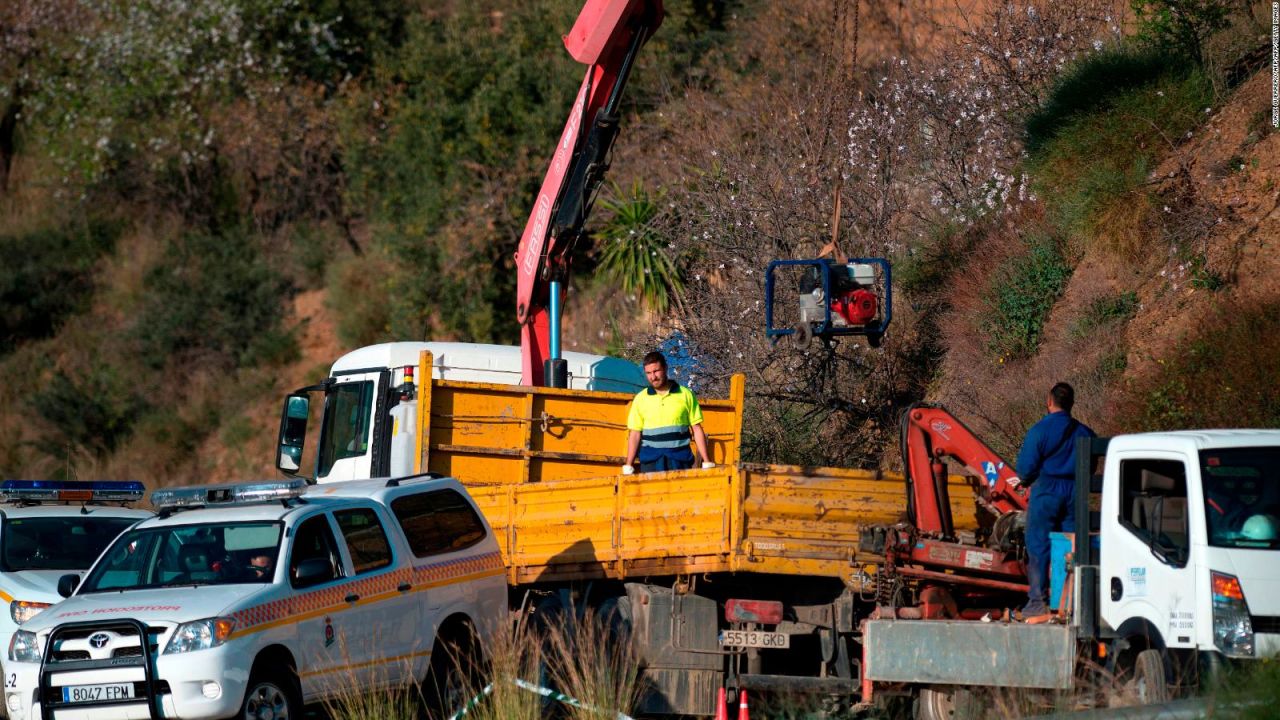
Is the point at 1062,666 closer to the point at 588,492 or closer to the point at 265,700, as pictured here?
the point at 588,492

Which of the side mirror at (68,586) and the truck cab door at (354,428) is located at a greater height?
the truck cab door at (354,428)

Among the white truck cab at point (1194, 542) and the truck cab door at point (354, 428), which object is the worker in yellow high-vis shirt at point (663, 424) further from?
the white truck cab at point (1194, 542)

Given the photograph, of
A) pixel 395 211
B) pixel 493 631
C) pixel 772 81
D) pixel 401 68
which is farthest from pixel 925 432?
pixel 401 68

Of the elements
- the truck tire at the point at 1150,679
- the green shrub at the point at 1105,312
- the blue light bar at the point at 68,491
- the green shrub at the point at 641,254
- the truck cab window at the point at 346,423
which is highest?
the green shrub at the point at 641,254

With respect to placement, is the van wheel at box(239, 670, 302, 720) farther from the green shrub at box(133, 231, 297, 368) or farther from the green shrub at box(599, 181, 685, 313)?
the green shrub at box(133, 231, 297, 368)

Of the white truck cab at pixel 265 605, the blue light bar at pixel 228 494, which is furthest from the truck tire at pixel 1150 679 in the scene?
the blue light bar at pixel 228 494

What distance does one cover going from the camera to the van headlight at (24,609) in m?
11.8

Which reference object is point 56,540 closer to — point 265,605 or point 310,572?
point 310,572

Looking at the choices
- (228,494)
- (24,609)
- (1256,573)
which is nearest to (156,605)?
(228,494)

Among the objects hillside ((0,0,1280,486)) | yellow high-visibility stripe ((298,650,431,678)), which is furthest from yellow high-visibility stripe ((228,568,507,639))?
hillside ((0,0,1280,486))

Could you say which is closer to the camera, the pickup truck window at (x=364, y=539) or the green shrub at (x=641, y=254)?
the pickup truck window at (x=364, y=539)

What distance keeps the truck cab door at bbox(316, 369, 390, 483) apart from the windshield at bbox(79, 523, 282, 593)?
3.68 m

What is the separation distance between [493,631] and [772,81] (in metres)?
16.1

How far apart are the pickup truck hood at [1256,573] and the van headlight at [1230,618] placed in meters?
0.04
